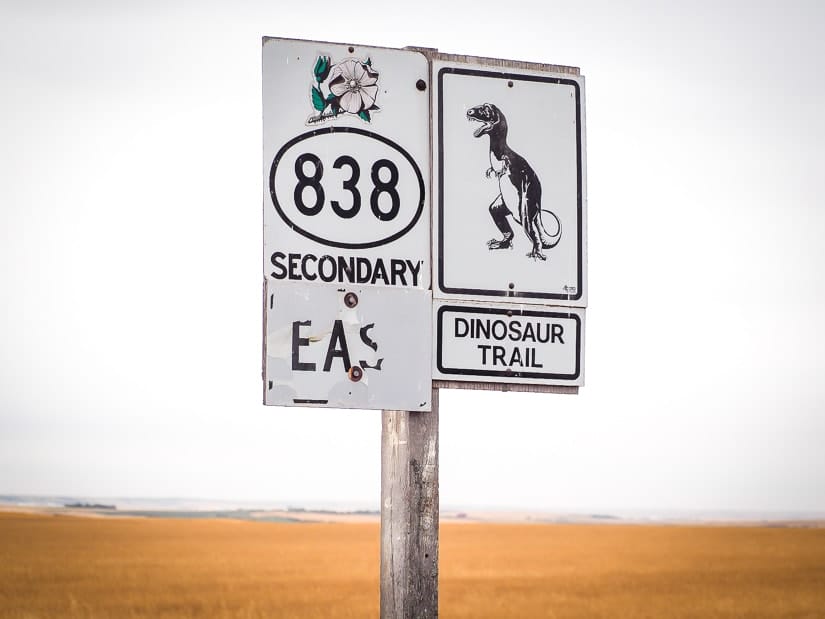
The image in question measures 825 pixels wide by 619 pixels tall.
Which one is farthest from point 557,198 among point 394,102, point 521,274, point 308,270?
point 308,270

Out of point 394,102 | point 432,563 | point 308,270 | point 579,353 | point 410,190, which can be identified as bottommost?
point 432,563

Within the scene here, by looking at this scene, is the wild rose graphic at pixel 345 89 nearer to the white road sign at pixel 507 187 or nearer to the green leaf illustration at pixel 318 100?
the green leaf illustration at pixel 318 100

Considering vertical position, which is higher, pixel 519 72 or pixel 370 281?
pixel 519 72

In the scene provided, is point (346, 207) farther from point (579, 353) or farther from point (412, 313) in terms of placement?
point (579, 353)

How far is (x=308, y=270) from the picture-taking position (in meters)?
4.75

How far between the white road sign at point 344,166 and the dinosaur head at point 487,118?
8.3 inches

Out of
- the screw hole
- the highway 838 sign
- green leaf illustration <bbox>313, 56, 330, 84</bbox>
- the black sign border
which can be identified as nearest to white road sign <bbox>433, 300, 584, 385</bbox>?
the black sign border

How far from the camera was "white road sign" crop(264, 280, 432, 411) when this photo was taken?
15.4 ft

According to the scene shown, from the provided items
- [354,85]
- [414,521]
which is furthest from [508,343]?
[354,85]

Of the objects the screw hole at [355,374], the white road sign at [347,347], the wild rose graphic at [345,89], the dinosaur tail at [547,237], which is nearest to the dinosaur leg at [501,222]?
the dinosaur tail at [547,237]

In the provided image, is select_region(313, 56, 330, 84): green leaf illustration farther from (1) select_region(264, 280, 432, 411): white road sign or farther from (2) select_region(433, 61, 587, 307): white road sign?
(1) select_region(264, 280, 432, 411): white road sign

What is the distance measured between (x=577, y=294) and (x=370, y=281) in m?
0.93

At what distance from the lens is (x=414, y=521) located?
4859 millimetres

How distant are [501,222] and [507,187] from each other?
16 cm
